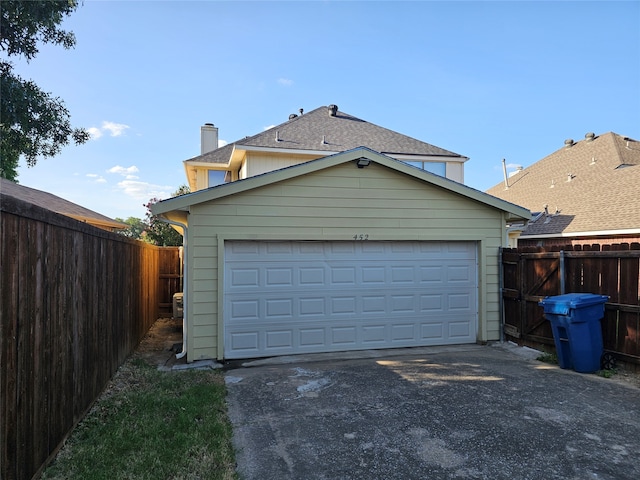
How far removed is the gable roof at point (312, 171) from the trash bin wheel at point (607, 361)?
322cm

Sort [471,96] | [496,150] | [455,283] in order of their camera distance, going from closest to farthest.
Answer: [455,283] < [471,96] < [496,150]

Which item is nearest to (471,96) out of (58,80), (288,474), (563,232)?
(563,232)

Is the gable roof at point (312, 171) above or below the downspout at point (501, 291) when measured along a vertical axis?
above

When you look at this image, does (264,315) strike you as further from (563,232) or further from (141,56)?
(563,232)

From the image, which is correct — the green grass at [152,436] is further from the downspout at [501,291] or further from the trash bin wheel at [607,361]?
the downspout at [501,291]

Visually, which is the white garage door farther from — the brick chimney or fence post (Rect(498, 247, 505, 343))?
the brick chimney

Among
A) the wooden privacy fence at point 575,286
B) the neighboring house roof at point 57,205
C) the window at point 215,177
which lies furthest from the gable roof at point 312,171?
the neighboring house roof at point 57,205

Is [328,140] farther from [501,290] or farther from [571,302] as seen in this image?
[571,302]

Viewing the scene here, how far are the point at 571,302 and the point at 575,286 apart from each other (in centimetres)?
105

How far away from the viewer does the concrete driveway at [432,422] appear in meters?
3.35

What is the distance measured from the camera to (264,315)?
7.21 meters

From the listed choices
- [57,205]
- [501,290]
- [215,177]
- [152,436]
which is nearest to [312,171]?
[501,290]

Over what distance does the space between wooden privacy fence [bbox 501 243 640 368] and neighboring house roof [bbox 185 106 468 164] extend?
6.31 m

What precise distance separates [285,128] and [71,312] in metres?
10.9
